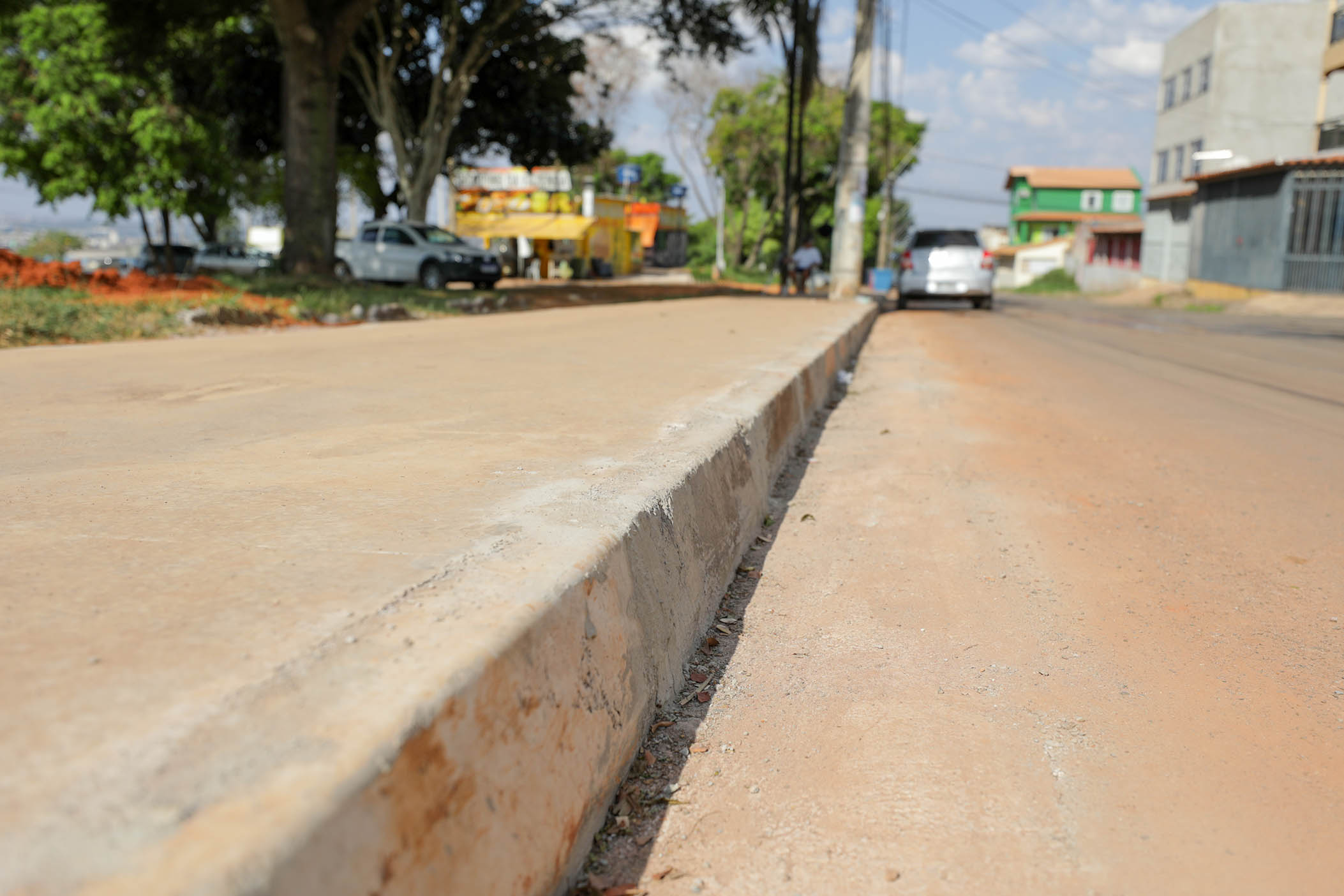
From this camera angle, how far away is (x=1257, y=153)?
35.5m

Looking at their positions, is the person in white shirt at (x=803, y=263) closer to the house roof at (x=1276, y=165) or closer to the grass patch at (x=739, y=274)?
the grass patch at (x=739, y=274)

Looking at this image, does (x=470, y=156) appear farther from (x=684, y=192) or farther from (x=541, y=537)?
(x=684, y=192)

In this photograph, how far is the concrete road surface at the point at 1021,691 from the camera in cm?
162

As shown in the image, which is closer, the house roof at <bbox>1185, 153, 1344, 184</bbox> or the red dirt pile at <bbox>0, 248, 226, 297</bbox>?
the red dirt pile at <bbox>0, 248, 226, 297</bbox>

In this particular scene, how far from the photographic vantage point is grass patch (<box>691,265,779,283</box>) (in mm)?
37844

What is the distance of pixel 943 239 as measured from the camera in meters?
19.2

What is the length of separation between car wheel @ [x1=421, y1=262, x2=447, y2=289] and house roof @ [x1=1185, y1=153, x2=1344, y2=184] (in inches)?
829

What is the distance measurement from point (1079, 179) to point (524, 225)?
43211 mm

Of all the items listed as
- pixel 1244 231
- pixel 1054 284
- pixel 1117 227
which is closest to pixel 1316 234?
pixel 1244 231

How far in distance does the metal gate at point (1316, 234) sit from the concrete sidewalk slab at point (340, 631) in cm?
2731

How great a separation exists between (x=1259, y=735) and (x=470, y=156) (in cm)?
2851

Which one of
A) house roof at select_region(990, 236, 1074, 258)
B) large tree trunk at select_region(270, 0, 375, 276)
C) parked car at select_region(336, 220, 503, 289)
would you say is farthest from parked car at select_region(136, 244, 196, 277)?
house roof at select_region(990, 236, 1074, 258)

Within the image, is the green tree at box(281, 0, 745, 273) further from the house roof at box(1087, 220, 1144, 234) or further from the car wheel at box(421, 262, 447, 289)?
the house roof at box(1087, 220, 1144, 234)

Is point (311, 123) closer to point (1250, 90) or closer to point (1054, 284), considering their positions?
point (1250, 90)
